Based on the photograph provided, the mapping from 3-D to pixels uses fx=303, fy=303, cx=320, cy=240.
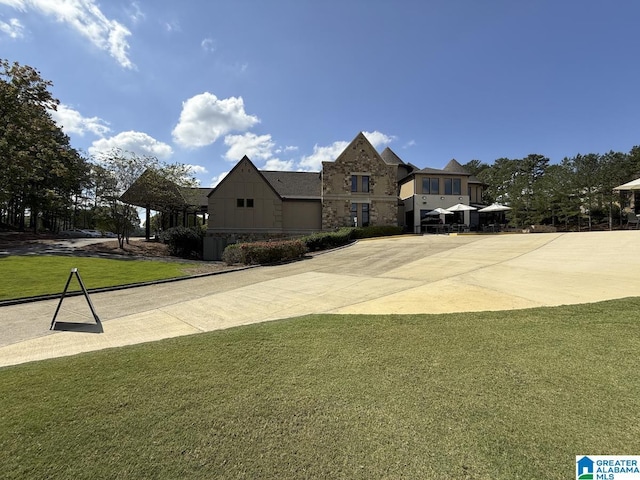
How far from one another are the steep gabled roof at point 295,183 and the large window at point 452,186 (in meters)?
Result: 13.8

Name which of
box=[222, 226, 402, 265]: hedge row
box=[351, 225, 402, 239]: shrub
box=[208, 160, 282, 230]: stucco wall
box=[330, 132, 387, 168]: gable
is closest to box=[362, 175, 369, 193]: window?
box=[330, 132, 387, 168]: gable

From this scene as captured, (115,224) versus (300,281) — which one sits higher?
(115,224)

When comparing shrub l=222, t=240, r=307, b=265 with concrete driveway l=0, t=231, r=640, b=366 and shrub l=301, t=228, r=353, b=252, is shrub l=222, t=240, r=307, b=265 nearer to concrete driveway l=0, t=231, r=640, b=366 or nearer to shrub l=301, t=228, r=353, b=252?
concrete driveway l=0, t=231, r=640, b=366

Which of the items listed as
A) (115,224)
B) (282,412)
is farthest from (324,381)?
(115,224)

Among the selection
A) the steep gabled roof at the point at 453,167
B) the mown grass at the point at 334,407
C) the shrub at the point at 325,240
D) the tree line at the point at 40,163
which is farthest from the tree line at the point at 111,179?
the mown grass at the point at 334,407

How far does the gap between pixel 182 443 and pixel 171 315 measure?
5.86 metres

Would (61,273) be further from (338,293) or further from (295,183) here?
(295,183)

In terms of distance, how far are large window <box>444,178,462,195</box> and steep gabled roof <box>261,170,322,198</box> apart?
13.8 meters

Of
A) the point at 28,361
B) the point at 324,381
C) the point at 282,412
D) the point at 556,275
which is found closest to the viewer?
the point at 282,412

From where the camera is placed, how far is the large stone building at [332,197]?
1137 inches

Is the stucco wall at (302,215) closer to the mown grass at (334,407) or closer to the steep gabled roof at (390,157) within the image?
the steep gabled roof at (390,157)

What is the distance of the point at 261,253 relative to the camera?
17688 mm

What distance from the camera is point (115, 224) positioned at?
Result: 24688mm

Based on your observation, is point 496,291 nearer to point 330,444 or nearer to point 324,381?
point 324,381
